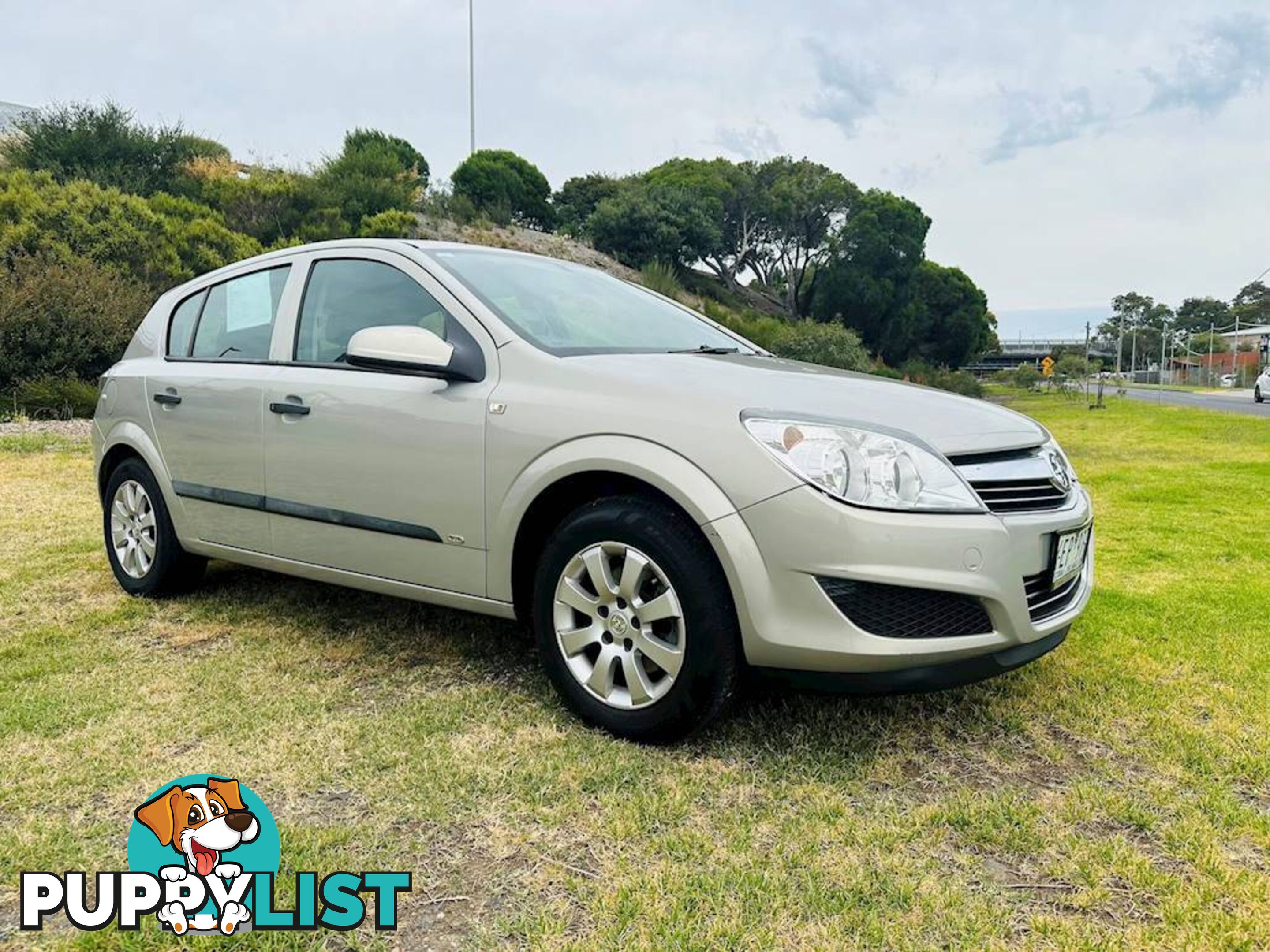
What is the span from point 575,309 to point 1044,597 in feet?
6.16

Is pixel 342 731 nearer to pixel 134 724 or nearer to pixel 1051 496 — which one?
pixel 134 724

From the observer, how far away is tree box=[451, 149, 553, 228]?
34.9 m

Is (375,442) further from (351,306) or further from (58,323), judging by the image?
(58,323)

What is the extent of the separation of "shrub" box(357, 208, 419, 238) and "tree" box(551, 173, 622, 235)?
767 inches

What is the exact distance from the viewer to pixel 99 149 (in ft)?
69.2

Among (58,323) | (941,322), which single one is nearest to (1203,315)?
(941,322)

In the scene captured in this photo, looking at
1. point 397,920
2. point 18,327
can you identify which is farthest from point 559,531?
point 18,327

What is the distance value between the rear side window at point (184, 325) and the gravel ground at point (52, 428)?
687 cm

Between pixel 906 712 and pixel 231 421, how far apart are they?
2755 mm

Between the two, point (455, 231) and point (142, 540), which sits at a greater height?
point (455, 231)

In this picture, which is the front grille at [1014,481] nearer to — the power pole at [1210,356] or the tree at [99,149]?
the tree at [99,149]

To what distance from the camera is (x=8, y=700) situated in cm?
296

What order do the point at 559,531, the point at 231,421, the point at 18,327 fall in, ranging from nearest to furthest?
1. the point at 559,531
2. the point at 231,421
3. the point at 18,327

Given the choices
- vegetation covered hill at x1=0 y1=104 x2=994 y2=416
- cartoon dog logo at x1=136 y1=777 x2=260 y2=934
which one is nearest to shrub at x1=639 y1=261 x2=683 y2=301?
vegetation covered hill at x1=0 y1=104 x2=994 y2=416
